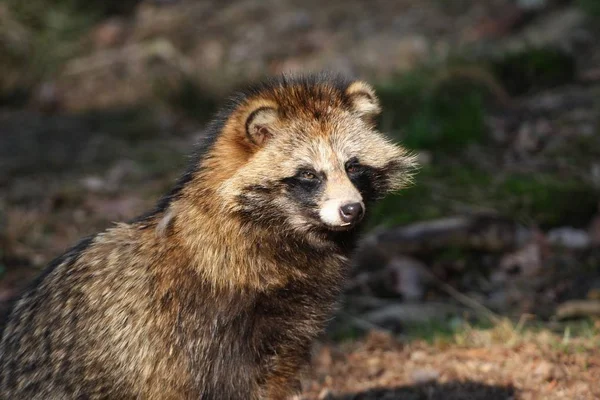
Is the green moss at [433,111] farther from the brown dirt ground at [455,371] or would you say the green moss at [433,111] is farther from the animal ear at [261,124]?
the animal ear at [261,124]

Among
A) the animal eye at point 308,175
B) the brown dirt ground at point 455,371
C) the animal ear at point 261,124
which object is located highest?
the animal ear at point 261,124

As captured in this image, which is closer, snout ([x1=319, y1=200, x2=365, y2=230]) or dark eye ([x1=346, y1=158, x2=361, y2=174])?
snout ([x1=319, y1=200, x2=365, y2=230])

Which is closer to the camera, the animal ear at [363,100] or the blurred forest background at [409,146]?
the animal ear at [363,100]

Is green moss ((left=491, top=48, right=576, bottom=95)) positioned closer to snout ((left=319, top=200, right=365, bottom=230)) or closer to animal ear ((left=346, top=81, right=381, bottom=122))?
animal ear ((left=346, top=81, right=381, bottom=122))

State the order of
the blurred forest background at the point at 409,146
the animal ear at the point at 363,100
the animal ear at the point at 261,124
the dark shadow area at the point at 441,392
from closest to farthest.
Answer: the animal ear at the point at 261,124
the animal ear at the point at 363,100
the dark shadow area at the point at 441,392
the blurred forest background at the point at 409,146

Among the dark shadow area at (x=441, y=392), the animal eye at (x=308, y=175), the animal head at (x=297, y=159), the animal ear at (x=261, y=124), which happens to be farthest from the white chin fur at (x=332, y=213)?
the dark shadow area at (x=441, y=392)

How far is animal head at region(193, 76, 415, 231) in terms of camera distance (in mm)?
4016

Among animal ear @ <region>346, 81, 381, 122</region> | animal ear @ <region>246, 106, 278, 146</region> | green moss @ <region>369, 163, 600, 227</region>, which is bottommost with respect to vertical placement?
green moss @ <region>369, 163, 600, 227</region>

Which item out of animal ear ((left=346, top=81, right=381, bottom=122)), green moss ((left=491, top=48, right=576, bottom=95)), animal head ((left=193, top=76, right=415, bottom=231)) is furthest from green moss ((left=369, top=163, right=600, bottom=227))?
animal head ((left=193, top=76, right=415, bottom=231))

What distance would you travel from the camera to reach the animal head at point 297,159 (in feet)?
13.2

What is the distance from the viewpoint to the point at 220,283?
4.01 meters

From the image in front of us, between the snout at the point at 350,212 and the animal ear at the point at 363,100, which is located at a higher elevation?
the animal ear at the point at 363,100

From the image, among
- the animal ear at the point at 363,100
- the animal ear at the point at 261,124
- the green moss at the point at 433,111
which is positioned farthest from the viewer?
the green moss at the point at 433,111

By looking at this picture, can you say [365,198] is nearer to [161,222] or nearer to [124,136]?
[161,222]
